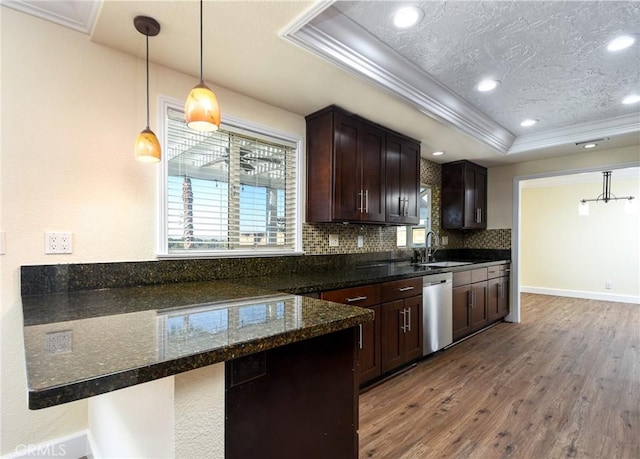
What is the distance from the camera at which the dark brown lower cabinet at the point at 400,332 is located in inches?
100

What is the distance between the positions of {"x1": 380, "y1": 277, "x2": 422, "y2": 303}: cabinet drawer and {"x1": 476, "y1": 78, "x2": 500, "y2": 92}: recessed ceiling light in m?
1.71

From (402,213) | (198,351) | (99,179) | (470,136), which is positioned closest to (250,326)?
(198,351)

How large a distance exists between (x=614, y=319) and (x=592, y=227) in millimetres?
2246

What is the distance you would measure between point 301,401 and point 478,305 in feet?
10.9

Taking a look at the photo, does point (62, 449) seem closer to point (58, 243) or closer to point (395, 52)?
point (58, 243)

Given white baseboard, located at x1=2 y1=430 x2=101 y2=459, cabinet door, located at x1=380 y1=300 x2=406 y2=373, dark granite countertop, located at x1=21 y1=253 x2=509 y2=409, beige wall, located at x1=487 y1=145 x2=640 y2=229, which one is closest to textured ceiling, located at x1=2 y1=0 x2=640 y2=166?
beige wall, located at x1=487 y1=145 x2=640 y2=229

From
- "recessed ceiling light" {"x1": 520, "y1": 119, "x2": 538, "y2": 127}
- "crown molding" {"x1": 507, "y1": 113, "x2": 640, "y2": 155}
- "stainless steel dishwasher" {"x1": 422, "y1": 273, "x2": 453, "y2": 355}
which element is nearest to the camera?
"stainless steel dishwasher" {"x1": 422, "y1": 273, "x2": 453, "y2": 355}

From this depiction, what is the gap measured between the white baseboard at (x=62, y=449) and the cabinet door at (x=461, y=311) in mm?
3227

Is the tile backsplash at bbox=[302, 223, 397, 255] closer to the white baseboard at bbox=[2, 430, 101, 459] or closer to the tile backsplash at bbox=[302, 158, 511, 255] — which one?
the tile backsplash at bbox=[302, 158, 511, 255]

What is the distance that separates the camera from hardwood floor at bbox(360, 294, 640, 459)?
71.4 inches

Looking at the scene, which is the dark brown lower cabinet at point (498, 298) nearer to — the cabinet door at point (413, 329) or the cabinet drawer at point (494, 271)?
the cabinet drawer at point (494, 271)

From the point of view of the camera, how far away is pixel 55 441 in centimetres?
163

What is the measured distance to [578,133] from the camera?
3.48 m

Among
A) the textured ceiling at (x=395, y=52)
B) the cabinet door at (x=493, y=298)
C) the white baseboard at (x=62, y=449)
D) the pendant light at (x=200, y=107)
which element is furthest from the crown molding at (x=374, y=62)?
the white baseboard at (x=62, y=449)
